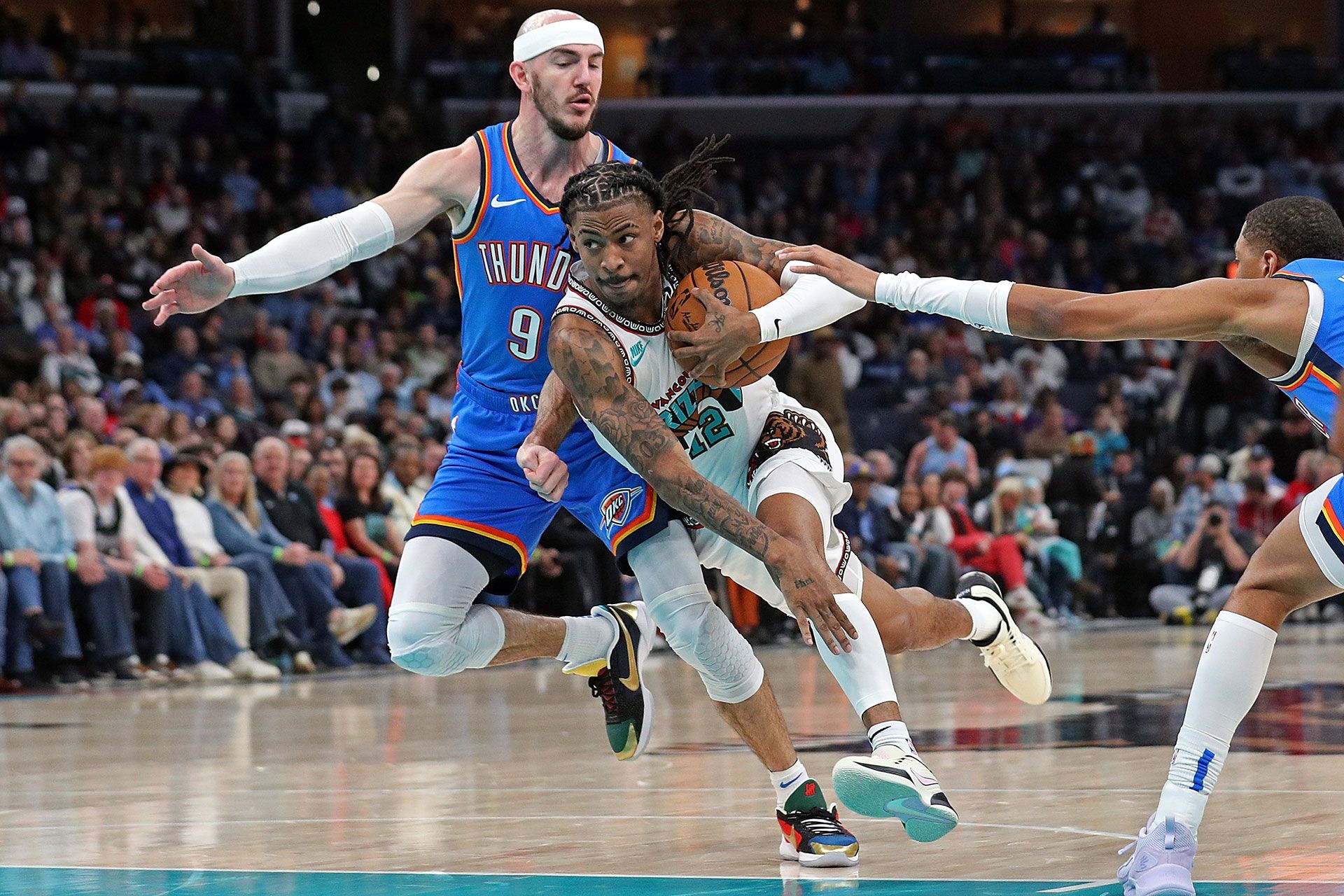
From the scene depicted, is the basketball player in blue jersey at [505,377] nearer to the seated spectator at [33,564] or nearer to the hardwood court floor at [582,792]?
the hardwood court floor at [582,792]

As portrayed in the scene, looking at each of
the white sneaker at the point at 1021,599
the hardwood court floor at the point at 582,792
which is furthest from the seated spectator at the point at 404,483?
the white sneaker at the point at 1021,599

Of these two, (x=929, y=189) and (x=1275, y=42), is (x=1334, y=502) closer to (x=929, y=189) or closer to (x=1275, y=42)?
(x=929, y=189)

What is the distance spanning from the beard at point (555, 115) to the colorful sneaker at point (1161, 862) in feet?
8.53

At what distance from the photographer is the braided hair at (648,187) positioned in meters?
4.90

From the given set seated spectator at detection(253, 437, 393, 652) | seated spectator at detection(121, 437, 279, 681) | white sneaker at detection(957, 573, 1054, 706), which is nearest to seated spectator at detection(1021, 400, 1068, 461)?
seated spectator at detection(253, 437, 393, 652)

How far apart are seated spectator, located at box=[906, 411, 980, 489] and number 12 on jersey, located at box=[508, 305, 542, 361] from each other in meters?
10.9

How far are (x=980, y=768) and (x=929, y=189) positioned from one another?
707 inches

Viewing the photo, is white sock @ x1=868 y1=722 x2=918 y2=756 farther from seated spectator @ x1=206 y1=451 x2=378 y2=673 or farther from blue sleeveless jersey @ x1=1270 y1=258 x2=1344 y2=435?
seated spectator @ x1=206 y1=451 x2=378 y2=673

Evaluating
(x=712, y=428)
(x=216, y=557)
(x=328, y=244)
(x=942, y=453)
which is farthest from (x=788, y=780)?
(x=942, y=453)

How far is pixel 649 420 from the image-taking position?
4.85 metres

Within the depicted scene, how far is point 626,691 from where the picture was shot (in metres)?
5.87

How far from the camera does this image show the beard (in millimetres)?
5453

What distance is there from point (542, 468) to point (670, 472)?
0.38 metres

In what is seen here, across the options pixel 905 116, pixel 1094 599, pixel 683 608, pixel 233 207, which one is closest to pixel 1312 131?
pixel 905 116
